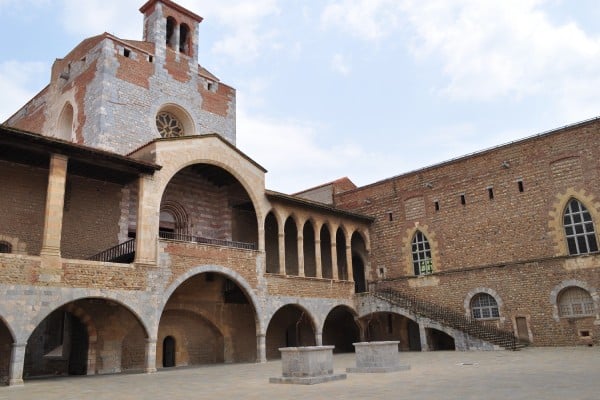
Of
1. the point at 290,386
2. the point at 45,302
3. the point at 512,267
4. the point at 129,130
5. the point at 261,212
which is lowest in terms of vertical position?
the point at 290,386

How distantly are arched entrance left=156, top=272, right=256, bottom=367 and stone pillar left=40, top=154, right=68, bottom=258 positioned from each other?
6259 millimetres

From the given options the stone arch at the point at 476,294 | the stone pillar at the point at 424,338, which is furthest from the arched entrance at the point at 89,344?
the stone arch at the point at 476,294

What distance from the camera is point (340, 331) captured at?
28.0 m

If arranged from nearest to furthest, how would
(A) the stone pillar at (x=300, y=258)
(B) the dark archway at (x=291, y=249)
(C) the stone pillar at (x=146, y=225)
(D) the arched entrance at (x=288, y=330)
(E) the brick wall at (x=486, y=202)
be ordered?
(C) the stone pillar at (x=146, y=225) < (E) the brick wall at (x=486, y=202) < (A) the stone pillar at (x=300, y=258) < (D) the arched entrance at (x=288, y=330) < (B) the dark archway at (x=291, y=249)

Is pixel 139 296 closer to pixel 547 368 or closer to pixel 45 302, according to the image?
pixel 45 302

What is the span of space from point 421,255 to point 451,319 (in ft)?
12.5

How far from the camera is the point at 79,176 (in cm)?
1836

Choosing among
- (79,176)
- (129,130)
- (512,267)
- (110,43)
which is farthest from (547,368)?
(110,43)

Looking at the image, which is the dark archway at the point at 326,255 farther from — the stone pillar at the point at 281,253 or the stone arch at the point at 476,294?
the stone arch at the point at 476,294

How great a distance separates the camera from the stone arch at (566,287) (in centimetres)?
1950

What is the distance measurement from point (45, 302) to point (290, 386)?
7818 millimetres

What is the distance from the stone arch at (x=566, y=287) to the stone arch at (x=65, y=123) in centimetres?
2271

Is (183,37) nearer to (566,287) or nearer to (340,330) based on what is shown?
(340,330)

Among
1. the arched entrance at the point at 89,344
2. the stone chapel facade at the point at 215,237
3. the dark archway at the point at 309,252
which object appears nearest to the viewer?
the stone chapel facade at the point at 215,237
